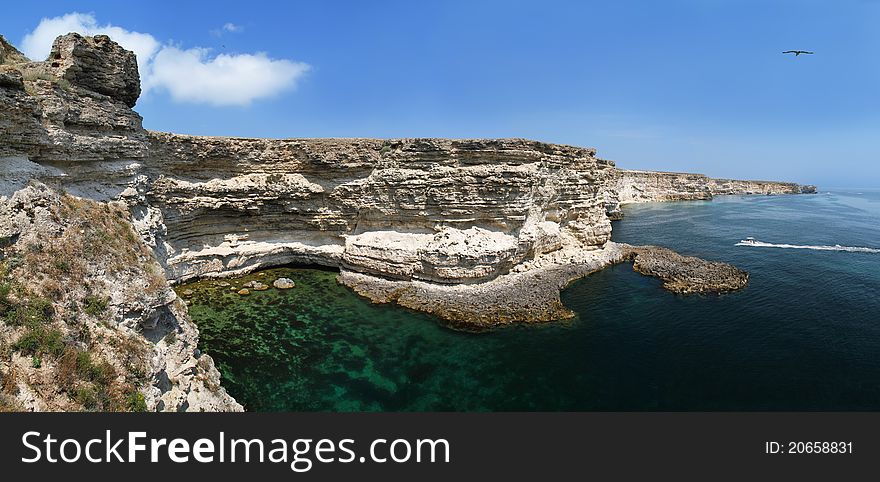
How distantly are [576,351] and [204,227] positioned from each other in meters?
27.4

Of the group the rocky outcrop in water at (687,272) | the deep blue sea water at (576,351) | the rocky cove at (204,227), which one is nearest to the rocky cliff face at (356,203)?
the rocky cove at (204,227)

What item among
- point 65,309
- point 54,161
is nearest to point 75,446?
point 65,309

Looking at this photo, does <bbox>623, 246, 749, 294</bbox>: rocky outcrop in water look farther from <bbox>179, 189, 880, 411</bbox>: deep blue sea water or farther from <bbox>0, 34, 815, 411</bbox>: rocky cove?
<bbox>179, 189, 880, 411</bbox>: deep blue sea water

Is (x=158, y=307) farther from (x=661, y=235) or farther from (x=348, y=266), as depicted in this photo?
(x=661, y=235)

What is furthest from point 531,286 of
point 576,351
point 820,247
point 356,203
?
point 820,247

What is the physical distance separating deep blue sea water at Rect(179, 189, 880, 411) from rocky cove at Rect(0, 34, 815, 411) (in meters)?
2.20

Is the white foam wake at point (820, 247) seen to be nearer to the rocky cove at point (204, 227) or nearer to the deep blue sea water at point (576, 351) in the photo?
the deep blue sea water at point (576, 351)

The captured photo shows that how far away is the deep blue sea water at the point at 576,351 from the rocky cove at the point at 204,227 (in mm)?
2203

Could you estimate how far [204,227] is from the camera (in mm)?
29266

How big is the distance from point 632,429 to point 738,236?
2089 inches

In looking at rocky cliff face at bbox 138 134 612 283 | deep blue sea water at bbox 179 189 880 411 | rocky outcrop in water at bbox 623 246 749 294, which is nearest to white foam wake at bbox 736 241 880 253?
deep blue sea water at bbox 179 189 880 411

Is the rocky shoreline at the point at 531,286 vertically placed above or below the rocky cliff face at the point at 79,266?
below

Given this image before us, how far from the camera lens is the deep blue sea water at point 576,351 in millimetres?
16016

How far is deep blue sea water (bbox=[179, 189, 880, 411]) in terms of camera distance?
16.0 meters
